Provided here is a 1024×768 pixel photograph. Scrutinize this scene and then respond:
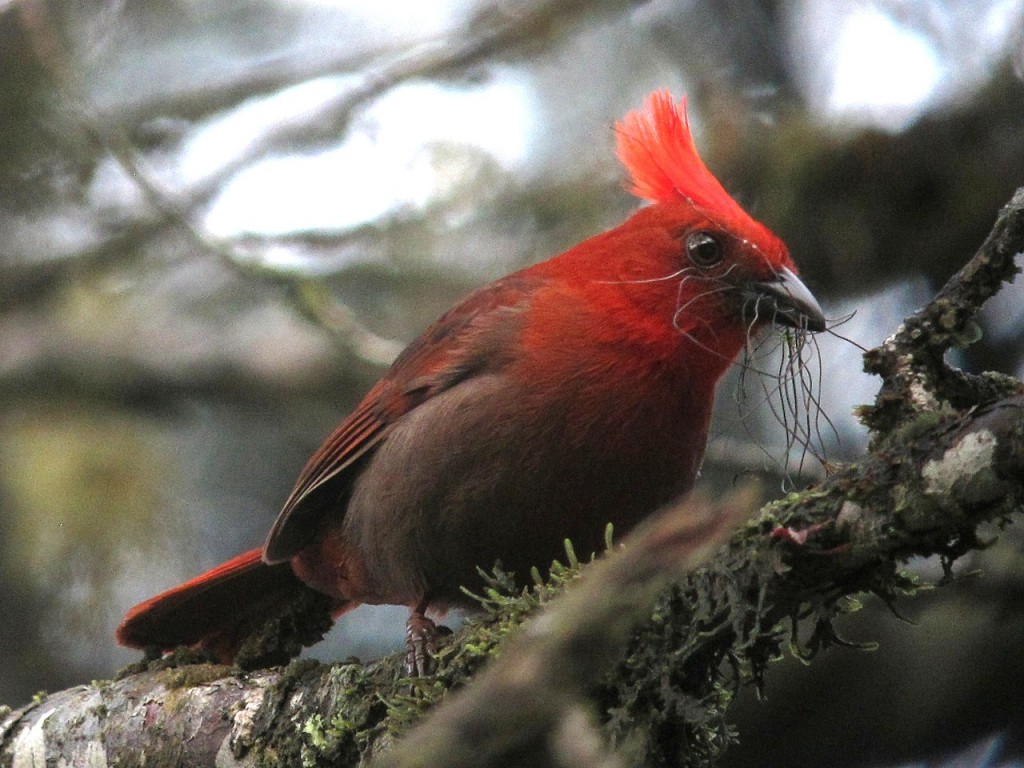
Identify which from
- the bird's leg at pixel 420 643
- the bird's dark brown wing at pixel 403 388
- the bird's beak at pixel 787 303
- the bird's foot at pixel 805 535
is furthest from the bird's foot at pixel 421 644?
the bird's beak at pixel 787 303

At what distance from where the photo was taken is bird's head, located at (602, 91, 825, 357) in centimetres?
392

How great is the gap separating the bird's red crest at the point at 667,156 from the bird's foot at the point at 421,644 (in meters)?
1.66

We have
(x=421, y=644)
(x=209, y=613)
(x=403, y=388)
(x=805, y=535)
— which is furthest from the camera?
(x=209, y=613)

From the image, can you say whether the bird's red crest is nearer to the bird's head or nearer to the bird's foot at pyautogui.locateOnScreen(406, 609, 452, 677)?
the bird's head

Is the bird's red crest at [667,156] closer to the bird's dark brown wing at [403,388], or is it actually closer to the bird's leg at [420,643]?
the bird's dark brown wing at [403,388]

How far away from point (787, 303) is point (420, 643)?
1.53 metres

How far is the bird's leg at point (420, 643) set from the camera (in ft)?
10.8

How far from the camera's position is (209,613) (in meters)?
4.47

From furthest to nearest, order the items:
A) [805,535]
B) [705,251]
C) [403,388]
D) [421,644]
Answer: [403,388] → [705,251] → [421,644] → [805,535]

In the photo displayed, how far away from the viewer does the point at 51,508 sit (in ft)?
20.5

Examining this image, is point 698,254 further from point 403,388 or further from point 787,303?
point 403,388

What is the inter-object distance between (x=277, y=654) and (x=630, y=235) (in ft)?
6.29

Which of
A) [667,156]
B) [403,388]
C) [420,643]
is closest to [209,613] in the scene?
[403,388]

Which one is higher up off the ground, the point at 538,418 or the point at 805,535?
the point at 538,418
